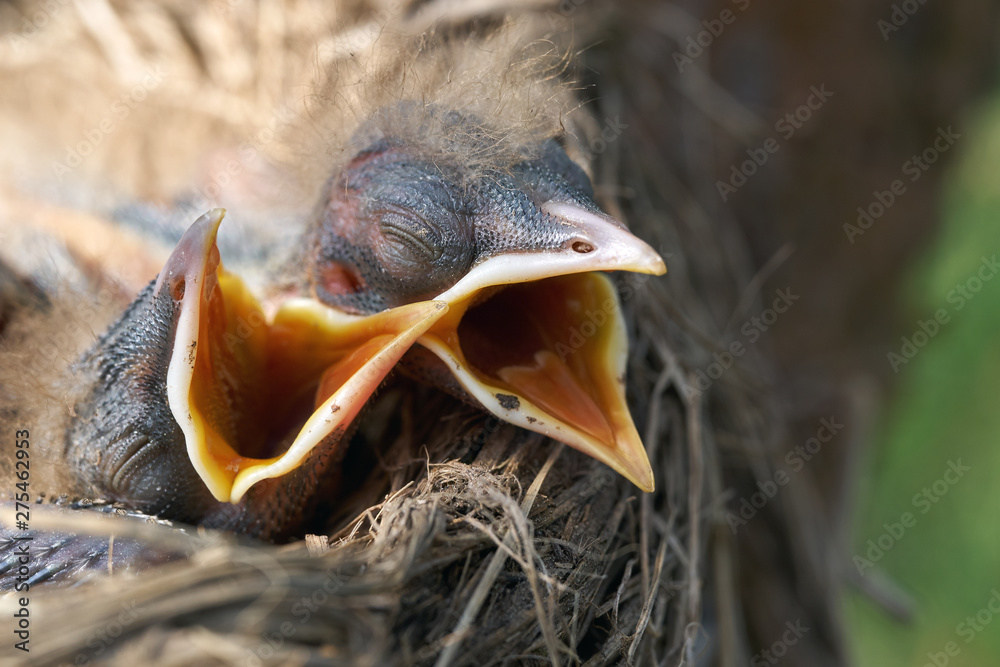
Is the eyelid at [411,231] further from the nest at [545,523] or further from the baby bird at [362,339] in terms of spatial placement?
the nest at [545,523]

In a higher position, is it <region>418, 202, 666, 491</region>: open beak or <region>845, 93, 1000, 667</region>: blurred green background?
<region>418, 202, 666, 491</region>: open beak

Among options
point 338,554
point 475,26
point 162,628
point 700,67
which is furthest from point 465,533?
point 700,67

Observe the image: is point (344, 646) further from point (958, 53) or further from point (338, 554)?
point (958, 53)

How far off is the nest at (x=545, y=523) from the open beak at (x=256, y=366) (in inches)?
3.5

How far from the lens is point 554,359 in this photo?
0.78 metres

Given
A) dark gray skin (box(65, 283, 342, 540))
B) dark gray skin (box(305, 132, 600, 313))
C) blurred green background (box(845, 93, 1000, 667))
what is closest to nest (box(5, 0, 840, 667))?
dark gray skin (box(65, 283, 342, 540))

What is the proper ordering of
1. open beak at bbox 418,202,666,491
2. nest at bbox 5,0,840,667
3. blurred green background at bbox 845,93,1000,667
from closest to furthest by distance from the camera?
1. nest at bbox 5,0,840,667
2. open beak at bbox 418,202,666,491
3. blurred green background at bbox 845,93,1000,667

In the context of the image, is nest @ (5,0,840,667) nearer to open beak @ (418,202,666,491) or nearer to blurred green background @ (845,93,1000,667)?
open beak @ (418,202,666,491)

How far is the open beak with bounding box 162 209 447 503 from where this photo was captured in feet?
2.22

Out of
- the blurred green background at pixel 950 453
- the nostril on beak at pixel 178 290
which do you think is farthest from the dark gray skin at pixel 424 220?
the blurred green background at pixel 950 453

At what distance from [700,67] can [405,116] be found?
0.83 meters

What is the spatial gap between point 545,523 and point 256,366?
36 centimetres

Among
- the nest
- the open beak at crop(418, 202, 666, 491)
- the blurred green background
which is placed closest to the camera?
the nest

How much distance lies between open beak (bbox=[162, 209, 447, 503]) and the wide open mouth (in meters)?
0.07
